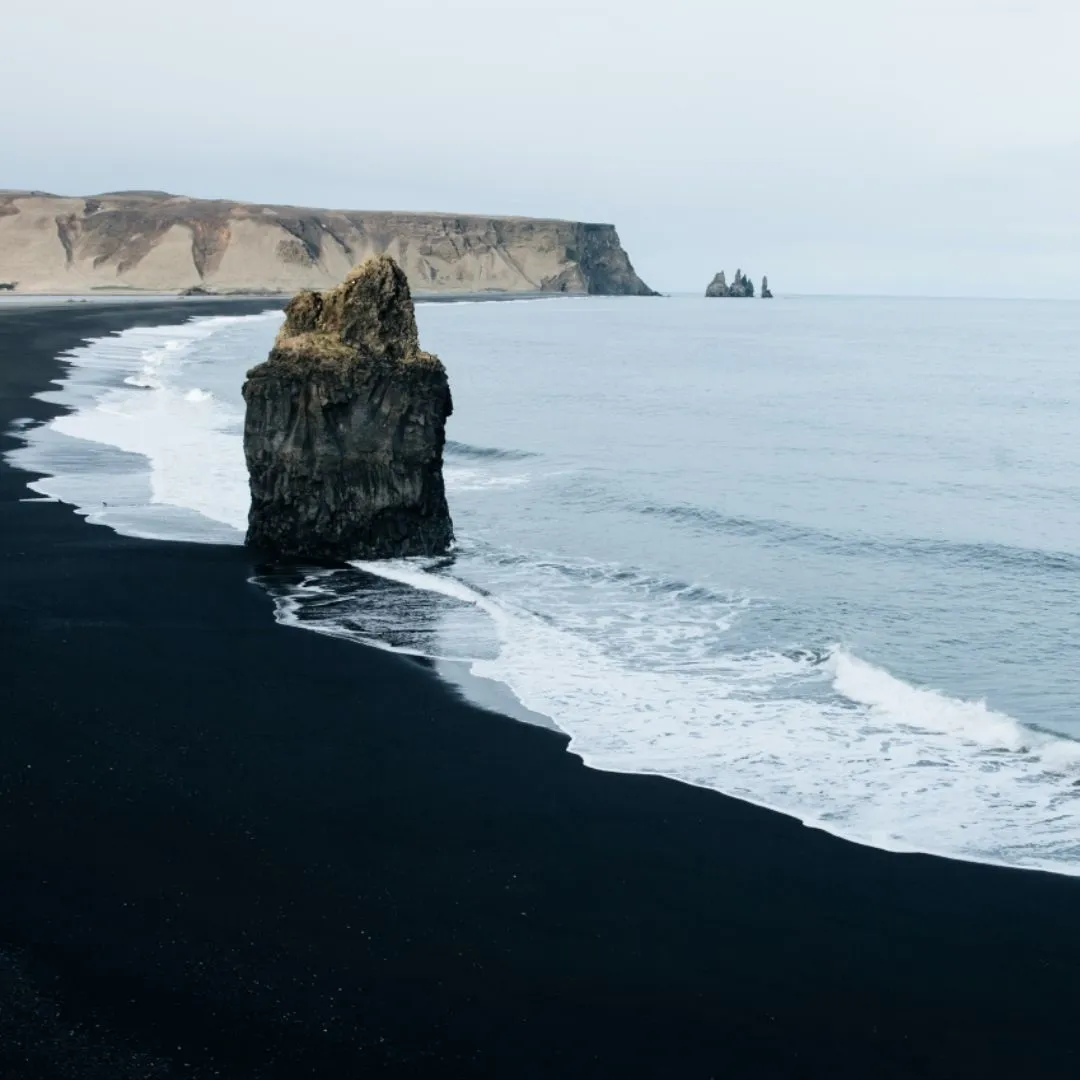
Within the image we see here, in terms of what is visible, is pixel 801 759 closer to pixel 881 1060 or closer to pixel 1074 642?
pixel 881 1060

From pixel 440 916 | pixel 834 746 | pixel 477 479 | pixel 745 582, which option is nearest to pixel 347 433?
pixel 745 582

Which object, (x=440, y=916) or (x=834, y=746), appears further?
(x=834, y=746)

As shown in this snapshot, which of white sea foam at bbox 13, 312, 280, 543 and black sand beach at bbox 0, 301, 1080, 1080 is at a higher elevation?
white sea foam at bbox 13, 312, 280, 543

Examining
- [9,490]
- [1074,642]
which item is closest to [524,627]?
[1074,642]

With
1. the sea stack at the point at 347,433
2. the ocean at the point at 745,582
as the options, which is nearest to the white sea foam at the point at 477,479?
the ocean at the point at 745,582

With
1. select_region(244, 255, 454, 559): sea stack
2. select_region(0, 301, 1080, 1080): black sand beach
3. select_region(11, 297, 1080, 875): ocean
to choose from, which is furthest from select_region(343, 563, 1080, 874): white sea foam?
select_region(244, 255, 454, 559): sea stack

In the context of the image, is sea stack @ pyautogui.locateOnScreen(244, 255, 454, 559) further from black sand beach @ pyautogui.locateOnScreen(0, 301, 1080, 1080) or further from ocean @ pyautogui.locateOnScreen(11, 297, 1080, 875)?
black sand beach @ pyautogui.locateOnScreen(0, 301, 1080, 1080)

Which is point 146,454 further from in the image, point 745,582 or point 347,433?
point 745,582
